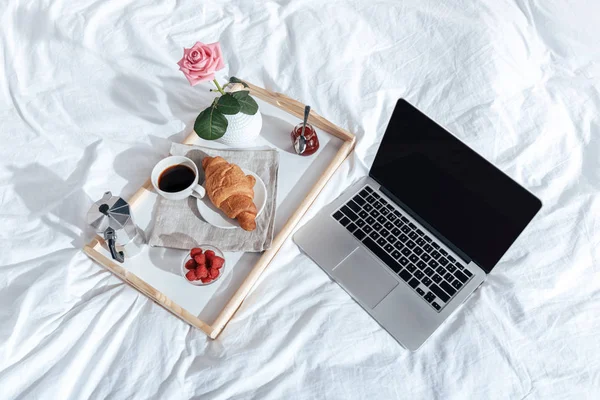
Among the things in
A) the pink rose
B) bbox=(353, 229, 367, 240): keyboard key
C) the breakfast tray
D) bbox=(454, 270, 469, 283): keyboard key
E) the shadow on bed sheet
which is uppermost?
the pink rose

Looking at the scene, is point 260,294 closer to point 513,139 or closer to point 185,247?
point 185,247

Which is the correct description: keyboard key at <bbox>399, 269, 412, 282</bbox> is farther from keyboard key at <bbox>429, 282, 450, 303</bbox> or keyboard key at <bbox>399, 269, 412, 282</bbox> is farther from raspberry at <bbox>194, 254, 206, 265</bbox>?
raspberry at <bbox>194, 254, 206, 265</bbox>

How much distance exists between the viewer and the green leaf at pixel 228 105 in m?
0.95

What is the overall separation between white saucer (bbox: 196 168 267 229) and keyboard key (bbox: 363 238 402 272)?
22cm

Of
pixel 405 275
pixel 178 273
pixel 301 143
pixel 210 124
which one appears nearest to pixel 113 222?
pixel 178 273

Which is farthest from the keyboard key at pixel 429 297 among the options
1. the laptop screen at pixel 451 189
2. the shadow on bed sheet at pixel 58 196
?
the shadow on bed sheet at pixel 58 196

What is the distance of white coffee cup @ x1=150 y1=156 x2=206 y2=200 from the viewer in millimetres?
945

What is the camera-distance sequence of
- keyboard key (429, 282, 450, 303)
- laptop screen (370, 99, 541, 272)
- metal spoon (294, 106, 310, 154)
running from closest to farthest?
laptop screen (370, 99, 541, 272), keyboard key (429, 282, 450, 303), metal spoon (294, 106, 310, 154)

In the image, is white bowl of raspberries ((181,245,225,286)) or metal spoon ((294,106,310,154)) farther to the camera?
metal spoon ((294,106,310,154))

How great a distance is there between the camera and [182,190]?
0.95 metres

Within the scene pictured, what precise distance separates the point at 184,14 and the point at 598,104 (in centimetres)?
102

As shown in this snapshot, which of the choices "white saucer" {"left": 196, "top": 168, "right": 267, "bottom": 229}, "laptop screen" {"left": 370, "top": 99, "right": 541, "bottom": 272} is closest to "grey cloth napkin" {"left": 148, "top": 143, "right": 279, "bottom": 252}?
"white saucer" {"left": 196, "top": 168, "right": 267, "bottom": 229}

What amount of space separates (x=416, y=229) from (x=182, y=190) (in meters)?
0.46

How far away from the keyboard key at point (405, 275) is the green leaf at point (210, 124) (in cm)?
44
